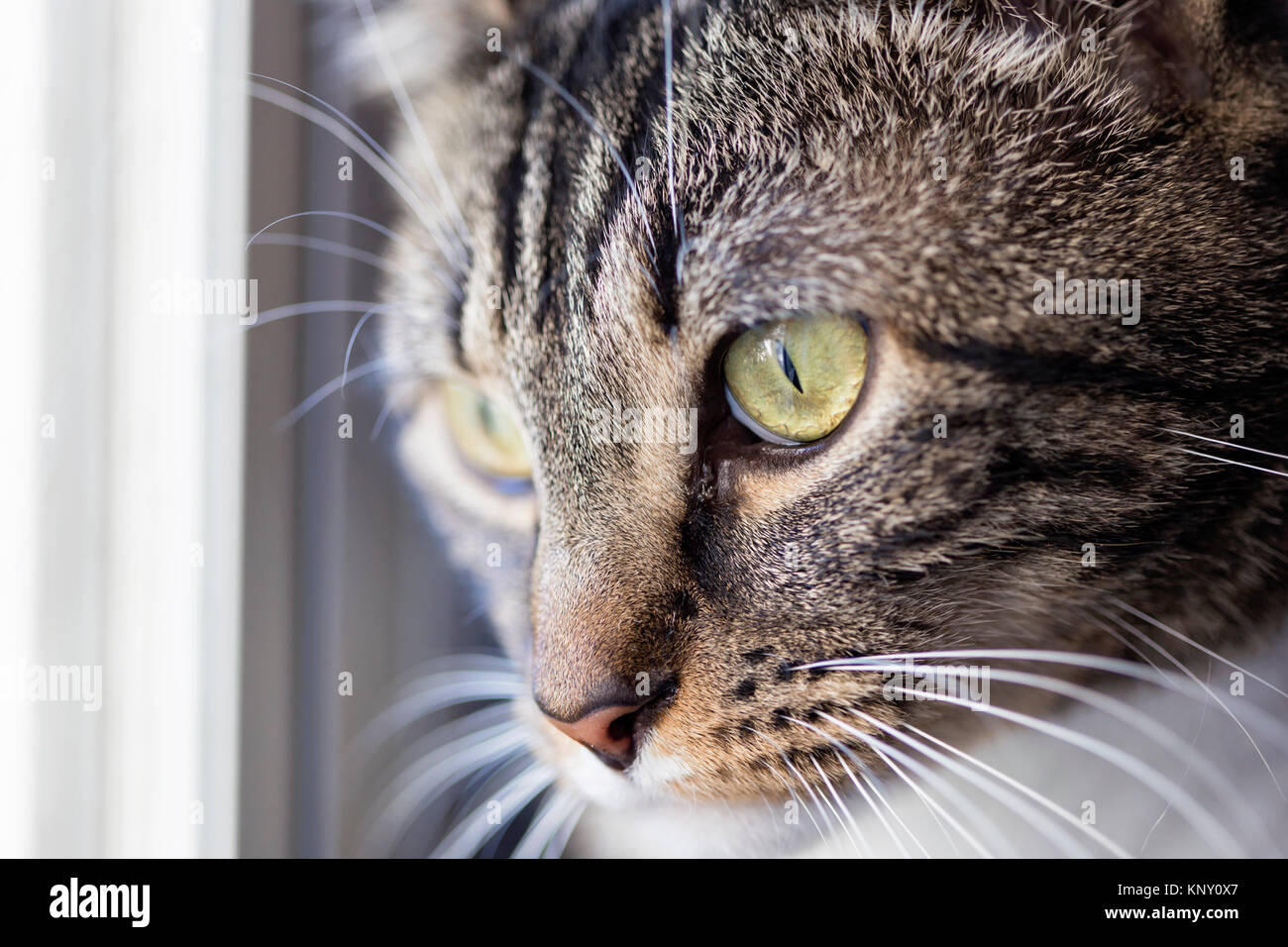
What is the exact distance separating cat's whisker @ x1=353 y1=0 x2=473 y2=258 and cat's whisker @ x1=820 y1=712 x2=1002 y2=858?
0.43 m

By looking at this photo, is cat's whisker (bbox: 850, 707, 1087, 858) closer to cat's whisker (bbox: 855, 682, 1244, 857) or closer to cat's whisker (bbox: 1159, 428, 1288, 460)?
cat's whisker (bbox: 855, 682, 1244, 857)

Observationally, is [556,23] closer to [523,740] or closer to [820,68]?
[820,68]

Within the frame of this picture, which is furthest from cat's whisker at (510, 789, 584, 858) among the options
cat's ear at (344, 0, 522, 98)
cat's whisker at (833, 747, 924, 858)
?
cat's ear at (344, 0, 522, 98)

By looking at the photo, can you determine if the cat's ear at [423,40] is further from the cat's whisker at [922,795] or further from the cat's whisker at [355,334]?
the cat's whisker at [922,795]

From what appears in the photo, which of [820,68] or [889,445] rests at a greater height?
[820,68]

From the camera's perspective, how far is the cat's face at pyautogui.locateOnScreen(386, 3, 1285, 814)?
18.9 inches

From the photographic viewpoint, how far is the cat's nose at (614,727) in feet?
1.77

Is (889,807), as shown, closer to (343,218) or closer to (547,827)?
(547,827)

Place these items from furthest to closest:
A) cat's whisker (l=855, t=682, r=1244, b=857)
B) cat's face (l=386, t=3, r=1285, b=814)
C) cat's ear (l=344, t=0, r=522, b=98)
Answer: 1. cat's ear (l=344, t=0, r=522, b=98)
2. cat's whisker (l=855, t=682, r=1244, b=857)
3. cat's face (l=386, t=3, r=1285, b=814)

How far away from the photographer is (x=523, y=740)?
27.4 inches

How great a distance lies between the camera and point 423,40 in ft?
2.37

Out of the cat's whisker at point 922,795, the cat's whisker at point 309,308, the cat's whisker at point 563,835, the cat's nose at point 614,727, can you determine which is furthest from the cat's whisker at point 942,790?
the cat's whisker at point 309,308
